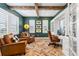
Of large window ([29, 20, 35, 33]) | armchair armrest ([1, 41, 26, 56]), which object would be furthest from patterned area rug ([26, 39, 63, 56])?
large window ([29, 20, 35, 33])

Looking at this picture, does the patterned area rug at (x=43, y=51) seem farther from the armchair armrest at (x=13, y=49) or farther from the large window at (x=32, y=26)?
the large window at (x=32, y=26)

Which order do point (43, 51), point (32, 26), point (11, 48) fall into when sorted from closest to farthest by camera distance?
point (11, 48) < point (43, 51) < point (32, 26)

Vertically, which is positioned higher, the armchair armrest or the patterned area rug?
the armchair armrest

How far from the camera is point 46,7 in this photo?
5.16 meters

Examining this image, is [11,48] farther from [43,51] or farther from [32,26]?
[32,26]

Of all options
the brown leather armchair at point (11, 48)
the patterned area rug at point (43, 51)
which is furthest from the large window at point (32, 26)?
the brown leather armchair at point (11, 48)

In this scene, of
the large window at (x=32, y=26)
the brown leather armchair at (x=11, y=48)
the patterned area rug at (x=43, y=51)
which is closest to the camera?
the brown leather armchair at (x=11, y=48)

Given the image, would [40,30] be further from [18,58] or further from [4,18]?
[18,58]

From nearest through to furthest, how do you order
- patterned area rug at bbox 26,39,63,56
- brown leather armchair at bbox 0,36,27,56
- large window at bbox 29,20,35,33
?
brown leather armchair at bbox 0,36,27,56
patterned area rug at bbox 26,39,63,56
large window at bbox 29,20,35,33

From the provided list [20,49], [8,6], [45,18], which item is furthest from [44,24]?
[20,49]

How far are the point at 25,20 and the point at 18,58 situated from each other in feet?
22.7

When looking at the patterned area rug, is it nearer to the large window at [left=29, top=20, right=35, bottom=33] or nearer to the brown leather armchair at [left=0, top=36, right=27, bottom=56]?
the brown leather armchair at [left=0, top=36, right=27, bottom=56]

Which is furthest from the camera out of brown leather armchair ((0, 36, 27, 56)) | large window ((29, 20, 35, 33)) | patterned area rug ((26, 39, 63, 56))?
large window ((29, 20, 35, 33))

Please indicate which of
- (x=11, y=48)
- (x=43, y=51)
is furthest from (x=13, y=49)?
(x=43, y=51)
